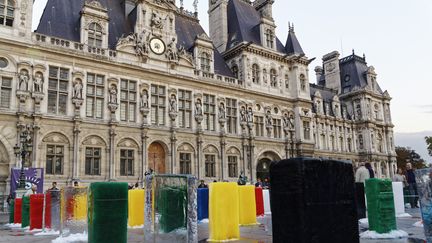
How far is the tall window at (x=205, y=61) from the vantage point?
105 ft

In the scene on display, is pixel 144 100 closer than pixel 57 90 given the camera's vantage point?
No

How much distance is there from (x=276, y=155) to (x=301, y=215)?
3188 centimetres

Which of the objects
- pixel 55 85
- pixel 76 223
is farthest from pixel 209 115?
pixel 76 223

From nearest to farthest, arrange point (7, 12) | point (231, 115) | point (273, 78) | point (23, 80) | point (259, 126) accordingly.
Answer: point (23, 80)
point (7, 12)
point (231, 115)
point (259, 126)
point (273, 78)

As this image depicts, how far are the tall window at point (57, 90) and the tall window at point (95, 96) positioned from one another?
56.9 inches

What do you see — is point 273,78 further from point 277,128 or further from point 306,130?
point 306,130

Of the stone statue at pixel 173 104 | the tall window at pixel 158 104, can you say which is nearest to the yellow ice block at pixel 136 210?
the tall window at pixel 158 104

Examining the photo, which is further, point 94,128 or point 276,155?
point 276,155

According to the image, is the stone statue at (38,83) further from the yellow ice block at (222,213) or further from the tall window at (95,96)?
the yellow ice block at (222,213)

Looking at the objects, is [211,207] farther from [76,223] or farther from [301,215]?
[301,215]

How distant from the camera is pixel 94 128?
24578mm

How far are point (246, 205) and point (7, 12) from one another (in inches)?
812

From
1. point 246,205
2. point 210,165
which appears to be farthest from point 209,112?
point 246,205

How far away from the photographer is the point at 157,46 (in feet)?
95.0
